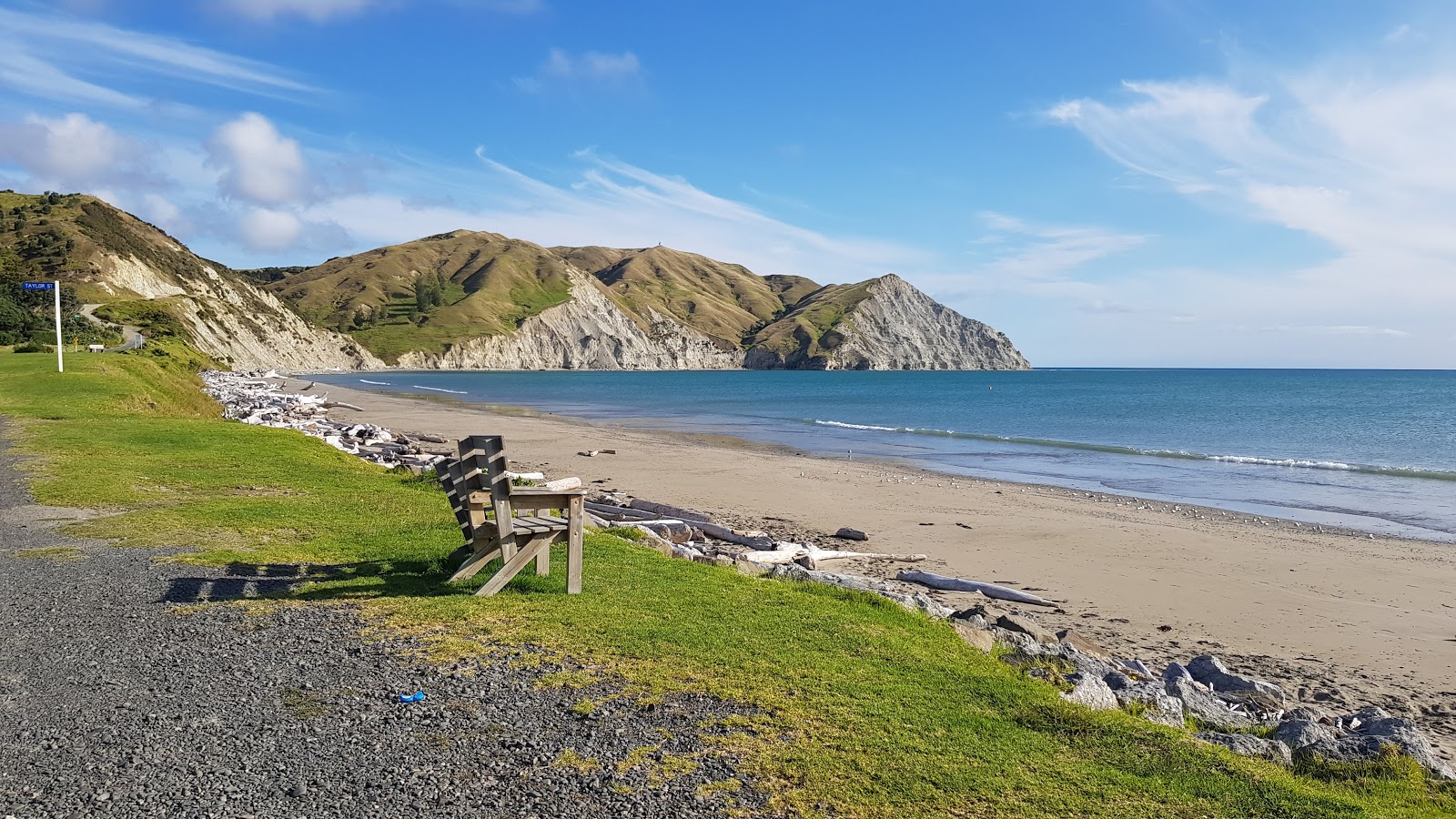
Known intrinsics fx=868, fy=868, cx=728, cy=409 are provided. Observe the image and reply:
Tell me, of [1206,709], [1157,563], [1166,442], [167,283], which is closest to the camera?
[1206,709]

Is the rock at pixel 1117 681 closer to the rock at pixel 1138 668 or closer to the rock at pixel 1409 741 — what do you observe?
the rock at pixel 1138 668

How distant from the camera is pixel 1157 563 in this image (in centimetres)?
1759

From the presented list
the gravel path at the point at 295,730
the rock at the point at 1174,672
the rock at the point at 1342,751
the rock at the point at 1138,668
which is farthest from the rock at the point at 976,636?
the gravel path at the point at 295,730

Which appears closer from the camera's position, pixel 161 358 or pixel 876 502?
pixel 876 502

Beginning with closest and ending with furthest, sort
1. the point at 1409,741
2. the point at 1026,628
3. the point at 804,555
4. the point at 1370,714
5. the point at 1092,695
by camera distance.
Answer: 1. the point at 1409,741
2. the point at 1092,695
3. the point at 1370,714
4. the point at 1026,628
5. the point at 804,555

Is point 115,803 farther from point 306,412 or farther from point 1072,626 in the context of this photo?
point 306,412

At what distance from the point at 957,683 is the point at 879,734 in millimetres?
1447

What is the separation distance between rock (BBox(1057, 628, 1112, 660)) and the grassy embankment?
8.37ft

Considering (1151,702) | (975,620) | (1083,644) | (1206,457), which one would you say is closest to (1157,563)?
(1083,644)

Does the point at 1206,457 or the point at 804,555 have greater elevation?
the point at 804,555

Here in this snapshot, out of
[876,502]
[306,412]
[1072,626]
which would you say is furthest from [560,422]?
[1072,626]

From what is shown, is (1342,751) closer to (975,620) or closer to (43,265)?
(975,620)

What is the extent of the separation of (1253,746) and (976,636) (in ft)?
9.58

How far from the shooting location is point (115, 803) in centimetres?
472
